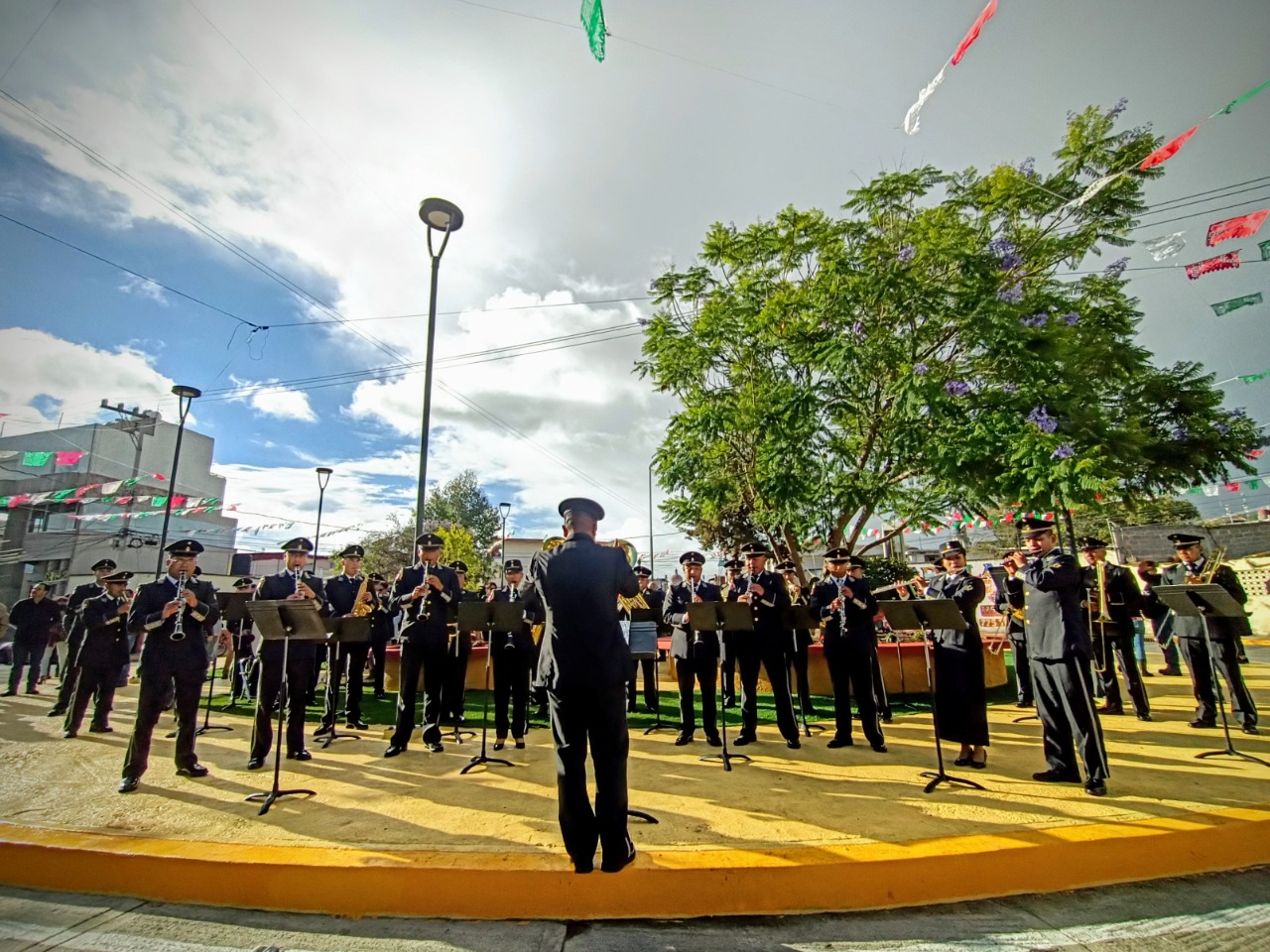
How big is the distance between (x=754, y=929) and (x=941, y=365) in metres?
12.5

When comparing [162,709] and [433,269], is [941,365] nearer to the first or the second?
[433,269]

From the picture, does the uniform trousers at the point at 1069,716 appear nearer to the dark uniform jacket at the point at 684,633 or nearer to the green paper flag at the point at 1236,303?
the dark uniform jacket at the point at 684,633

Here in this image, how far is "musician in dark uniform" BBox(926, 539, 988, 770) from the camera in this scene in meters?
5.73

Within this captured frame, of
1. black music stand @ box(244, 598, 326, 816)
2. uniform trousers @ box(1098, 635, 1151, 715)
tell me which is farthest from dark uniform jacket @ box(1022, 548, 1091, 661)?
black music stand @ box(244, 598, 326, 816)

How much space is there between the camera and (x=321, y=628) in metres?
5.02

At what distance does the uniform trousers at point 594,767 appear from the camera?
3482 mm

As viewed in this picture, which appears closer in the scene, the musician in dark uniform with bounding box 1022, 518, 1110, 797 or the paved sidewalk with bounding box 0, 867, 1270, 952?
the paved sidewalk with bounding box 0, 867, 1270, 952

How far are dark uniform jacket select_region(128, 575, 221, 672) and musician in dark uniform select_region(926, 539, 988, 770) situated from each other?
7.39m

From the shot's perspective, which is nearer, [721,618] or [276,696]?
[721,618]

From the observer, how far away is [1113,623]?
26.0ft

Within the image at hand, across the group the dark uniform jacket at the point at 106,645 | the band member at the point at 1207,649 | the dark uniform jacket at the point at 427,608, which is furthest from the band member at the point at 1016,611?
the dark uniform jacket at the point at 106,645

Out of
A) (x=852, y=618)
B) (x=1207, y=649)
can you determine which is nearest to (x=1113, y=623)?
(x=1207, y=649)

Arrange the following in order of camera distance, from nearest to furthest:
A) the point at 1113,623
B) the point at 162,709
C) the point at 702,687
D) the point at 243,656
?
1. the point at 162,709
2. the point at 702,687
3. the point at 1113,623
4. the point at 243,656

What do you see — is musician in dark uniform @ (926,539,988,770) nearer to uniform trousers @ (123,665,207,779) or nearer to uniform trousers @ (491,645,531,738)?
uniform trousers @ (491,645,531,738)
